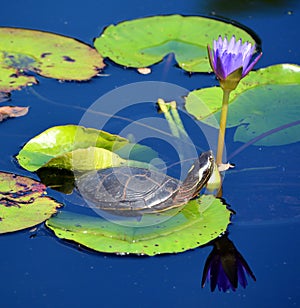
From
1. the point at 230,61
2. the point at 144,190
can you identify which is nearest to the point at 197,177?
the point at 144,190

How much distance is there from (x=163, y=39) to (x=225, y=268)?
1638 millimetres

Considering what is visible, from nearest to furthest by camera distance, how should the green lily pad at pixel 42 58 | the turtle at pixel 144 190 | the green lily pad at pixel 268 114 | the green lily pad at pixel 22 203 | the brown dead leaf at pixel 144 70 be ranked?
the green lily pad at pixel 22 203, the turtle at pixel 144 190, the green lily pad at pixel 268 114, the green lily pad at pixel 42 58, the brown dead leaf at pixel 144 70

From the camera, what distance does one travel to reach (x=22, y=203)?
2.71m

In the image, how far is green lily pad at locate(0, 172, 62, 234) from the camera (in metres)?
2.63

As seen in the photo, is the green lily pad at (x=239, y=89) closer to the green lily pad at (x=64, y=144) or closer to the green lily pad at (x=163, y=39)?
the green lily pad at (x=163, y=39)

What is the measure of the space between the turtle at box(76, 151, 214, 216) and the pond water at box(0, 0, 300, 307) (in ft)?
0.63

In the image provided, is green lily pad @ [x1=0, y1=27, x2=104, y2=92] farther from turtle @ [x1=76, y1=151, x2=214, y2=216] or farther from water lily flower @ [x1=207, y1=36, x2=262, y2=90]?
water lily flower @ [x1=207, y1=36, x2=262, y2=90]

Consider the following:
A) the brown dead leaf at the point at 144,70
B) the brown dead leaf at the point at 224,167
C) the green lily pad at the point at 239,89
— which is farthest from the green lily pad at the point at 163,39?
the brown dead leaf at the point at 224,167

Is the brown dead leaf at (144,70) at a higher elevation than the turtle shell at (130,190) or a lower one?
higher

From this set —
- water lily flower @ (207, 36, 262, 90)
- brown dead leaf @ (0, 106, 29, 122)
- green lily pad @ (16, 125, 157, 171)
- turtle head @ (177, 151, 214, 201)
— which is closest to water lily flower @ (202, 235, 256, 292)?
turtle head @ (177, 151, 214, 201)

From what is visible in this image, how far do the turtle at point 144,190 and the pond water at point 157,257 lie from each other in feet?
0.63

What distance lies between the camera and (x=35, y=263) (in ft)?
8.54

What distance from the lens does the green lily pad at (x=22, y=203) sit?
2635 mm

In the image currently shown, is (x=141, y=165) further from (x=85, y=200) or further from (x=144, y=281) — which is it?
(x=144, y=281)
